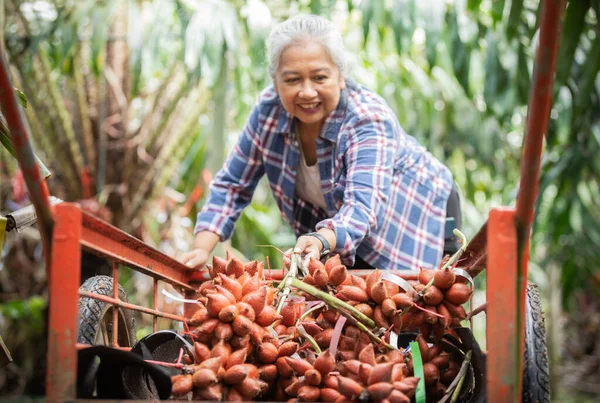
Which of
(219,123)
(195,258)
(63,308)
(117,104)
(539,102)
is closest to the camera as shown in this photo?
(539,102)

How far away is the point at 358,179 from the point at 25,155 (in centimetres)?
107

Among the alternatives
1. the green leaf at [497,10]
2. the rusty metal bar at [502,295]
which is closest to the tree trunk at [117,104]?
the green leaf at [497,10]

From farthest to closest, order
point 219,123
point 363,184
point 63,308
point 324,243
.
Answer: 1. point 219,123
2. point 363,184
3. point 324,243
4. point 63,308

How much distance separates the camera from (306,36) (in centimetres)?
197

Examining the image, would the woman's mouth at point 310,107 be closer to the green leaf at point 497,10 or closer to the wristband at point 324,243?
the wristband at point 324,243

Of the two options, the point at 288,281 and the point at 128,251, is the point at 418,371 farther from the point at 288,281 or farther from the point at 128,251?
the point at 128,251

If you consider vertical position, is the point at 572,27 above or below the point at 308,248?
above

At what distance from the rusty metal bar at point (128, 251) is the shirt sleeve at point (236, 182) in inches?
17.4

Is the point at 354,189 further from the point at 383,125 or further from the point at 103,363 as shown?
the point at 103,363

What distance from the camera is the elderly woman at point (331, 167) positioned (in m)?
1.95

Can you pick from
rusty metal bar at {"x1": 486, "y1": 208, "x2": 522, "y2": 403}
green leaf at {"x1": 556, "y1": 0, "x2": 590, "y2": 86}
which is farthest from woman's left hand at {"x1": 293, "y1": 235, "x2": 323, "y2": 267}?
green leaf at {"x1": 556, "y1": 0, "x2": 590, "y2": 86}

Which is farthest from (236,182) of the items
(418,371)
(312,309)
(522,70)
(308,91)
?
(522,70)

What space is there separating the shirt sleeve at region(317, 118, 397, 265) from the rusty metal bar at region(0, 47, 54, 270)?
2.66 ft

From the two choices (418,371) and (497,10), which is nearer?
(418,371)
